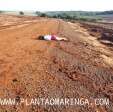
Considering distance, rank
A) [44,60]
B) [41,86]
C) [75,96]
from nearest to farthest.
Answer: [75,96] < [41,86] < [44,60]

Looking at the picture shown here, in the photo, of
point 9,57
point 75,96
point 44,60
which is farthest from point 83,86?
point 9,57

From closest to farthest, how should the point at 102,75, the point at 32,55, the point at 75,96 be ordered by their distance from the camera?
1. the point at 75,96
2. the point at 102,75
3. the point at 32,55

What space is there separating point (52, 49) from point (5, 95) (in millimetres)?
12000

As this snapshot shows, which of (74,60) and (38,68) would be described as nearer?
(38,68)

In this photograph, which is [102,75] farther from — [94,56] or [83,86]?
[94,56]

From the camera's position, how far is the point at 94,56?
2205 cm

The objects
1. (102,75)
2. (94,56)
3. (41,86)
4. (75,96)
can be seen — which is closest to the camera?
(75,96)

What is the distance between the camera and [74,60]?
64.2ft

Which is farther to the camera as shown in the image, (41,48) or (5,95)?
(41,48)

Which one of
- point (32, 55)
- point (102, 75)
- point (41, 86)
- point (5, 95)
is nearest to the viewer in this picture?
point (5, 95)

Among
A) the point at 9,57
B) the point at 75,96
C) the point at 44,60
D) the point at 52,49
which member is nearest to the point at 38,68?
the point at 44,60

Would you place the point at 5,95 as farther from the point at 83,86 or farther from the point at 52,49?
the point at 52,49

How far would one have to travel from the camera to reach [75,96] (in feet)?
40.7

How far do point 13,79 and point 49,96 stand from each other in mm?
2763
